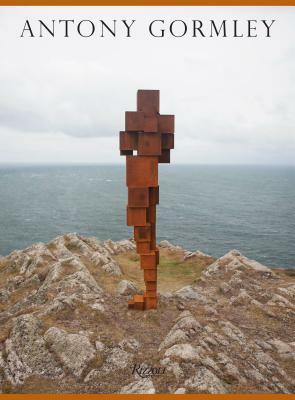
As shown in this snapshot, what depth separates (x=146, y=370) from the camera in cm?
1233

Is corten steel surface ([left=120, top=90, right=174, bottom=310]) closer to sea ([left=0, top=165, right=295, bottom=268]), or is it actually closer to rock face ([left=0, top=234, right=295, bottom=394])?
rock face ([left=0, top=234, right=295, bottom=394])

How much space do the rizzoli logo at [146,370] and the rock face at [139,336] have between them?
0.15 feet

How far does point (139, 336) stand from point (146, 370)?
2.94 m

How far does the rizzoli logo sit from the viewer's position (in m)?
12.0

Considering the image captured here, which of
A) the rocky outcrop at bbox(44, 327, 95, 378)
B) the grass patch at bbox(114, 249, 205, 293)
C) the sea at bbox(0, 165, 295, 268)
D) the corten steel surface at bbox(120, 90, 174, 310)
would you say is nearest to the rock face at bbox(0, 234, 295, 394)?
the rocky outcrop at bbox(44, 327, 95, 378)

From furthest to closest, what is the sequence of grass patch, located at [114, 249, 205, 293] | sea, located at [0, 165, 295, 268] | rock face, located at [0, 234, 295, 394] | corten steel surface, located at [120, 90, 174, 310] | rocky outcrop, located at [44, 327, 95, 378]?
1. sea, located at [0, 165, 295, 268]
2. grass patch, located at [114, 249, 205, 293]
3. corten steel surface, located at [120, 90, 174, 310]
4. rocky outcrop, located at [44, 327, 95, 378]
5. rock face, located at [0, 234, 295, 394]

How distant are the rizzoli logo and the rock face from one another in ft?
0.15

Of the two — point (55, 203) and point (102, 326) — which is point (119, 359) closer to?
point (102, 326)

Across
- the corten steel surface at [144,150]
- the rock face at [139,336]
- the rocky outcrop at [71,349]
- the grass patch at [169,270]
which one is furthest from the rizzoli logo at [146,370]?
the grass patch at [169,270]

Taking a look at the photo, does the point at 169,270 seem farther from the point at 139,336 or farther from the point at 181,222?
the point at 181,222

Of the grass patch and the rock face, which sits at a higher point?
the rock face

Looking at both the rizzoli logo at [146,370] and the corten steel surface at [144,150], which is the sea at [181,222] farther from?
the rizzoli logo at [146,370]

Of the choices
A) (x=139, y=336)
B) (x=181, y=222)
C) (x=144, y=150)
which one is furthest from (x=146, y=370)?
(x=181, y=222)

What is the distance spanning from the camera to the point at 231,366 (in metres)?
12.3
